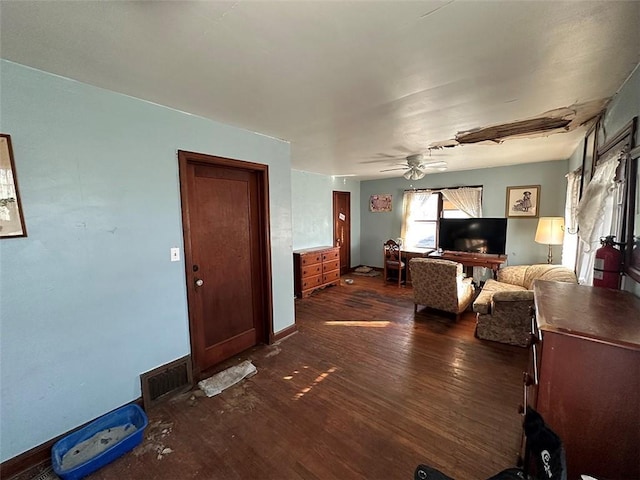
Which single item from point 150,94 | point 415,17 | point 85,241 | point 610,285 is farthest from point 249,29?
point 610,285

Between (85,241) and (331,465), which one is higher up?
(85,241)

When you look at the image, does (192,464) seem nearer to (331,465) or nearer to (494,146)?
(331,465)

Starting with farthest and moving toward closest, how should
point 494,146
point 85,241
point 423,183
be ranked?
point 423,183 < point 494,146 < point 85,241

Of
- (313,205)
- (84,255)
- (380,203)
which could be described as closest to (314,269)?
(313,205)

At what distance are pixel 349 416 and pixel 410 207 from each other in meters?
4.93

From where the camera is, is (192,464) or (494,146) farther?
(494,146)

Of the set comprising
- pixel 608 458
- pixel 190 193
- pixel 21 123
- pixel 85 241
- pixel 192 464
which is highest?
pixel 21 123

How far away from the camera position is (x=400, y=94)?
1.92 metres

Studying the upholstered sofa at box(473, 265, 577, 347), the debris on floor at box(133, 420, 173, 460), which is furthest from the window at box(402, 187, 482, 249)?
the debris on floor at box(133, 420, 173, 460)

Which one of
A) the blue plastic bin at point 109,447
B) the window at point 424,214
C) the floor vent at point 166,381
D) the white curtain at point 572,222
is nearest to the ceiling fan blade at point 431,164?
the window at point 424,214

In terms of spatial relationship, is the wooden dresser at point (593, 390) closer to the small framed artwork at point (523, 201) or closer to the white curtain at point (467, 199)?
the small framed artwork at point (523, 201)

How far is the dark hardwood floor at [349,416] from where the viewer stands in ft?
5.30

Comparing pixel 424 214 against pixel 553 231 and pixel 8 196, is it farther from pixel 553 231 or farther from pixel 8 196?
pixel 8 196

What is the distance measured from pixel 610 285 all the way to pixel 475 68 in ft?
5.25
